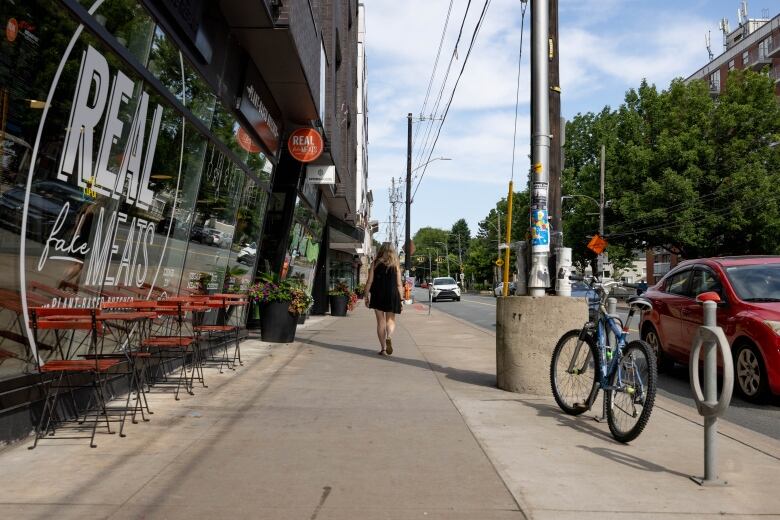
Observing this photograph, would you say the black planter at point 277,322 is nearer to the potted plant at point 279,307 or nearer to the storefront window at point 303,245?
the potted plant at point 279,307

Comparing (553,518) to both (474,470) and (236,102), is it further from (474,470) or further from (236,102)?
(236,102)

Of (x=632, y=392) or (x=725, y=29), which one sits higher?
(x=725, y=29)

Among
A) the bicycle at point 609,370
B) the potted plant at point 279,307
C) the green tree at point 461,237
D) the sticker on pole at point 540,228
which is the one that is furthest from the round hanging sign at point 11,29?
the green tree at point 461,237

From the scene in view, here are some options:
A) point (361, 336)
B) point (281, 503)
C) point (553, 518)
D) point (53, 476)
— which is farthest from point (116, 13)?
point (361, 336)

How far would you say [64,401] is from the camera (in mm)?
5094

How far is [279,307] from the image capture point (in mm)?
11570

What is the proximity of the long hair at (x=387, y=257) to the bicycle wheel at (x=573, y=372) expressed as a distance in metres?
4.46

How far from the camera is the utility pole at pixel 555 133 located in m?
7.64

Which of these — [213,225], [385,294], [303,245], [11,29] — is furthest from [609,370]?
[303,245]

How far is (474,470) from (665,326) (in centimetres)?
608

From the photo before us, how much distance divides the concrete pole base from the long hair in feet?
11.8

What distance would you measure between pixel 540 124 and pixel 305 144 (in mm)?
6659

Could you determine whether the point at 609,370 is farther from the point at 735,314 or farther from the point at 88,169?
the point at 88,169

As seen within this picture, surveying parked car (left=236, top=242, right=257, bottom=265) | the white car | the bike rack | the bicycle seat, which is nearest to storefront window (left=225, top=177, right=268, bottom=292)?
parked car (left=236, top=242, right=257, bottom=265)
